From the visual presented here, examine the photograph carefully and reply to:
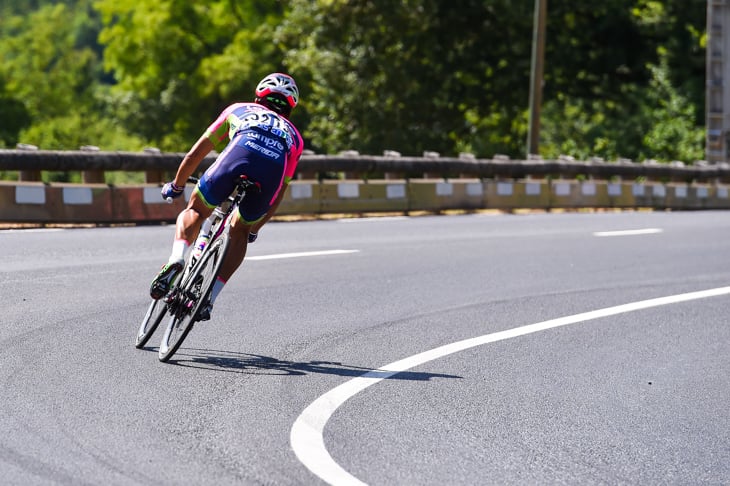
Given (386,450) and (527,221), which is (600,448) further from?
(527,221)

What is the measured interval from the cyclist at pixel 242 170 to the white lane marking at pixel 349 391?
113cm

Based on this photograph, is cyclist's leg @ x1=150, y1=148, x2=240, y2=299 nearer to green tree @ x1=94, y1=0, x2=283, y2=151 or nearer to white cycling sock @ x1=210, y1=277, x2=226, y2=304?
white cycling sock @ x1=210, y1=277, x2=226, y2=304

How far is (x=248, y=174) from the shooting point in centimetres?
781

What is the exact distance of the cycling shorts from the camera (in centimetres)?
780

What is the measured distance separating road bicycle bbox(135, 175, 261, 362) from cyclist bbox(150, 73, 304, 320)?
52 mm

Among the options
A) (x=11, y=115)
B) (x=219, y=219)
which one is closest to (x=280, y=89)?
(x=219, y=219)

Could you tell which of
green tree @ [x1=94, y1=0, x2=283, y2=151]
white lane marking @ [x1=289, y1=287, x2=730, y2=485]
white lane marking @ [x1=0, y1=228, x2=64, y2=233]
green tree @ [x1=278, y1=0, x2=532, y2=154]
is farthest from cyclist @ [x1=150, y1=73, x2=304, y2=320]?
green tree @ [x1=94, y1=0, x2=283, y2=151]

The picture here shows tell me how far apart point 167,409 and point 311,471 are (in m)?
1.29

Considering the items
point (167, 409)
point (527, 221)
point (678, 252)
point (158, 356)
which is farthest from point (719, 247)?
point (167, 409)

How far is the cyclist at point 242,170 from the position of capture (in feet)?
25.6

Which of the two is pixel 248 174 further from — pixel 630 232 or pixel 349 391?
pixel 630 232

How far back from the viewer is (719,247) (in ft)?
52.5

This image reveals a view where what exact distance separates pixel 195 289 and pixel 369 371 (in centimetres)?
116

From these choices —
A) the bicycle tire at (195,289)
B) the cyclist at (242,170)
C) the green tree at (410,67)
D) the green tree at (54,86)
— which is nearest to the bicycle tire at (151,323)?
the bicycle tire at (195,289)
